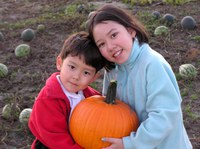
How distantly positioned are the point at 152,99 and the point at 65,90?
2.66 ft

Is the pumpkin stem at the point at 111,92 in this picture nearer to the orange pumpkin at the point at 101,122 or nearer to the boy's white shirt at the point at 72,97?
the orange pumpkin at the point at 101,122

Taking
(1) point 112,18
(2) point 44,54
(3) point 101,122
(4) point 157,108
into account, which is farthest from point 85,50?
(2) point 44,54

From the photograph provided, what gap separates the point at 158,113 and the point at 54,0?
10.3 m

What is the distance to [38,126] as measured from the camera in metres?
3.64

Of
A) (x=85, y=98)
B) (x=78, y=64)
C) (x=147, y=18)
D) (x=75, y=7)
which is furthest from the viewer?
(x=75, y=7)

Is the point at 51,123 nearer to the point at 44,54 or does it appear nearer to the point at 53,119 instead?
the point at 53,119

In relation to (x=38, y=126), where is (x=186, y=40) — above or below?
below

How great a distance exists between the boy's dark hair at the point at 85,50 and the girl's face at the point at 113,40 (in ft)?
0.38

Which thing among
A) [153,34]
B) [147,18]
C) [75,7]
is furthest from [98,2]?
[153,34]

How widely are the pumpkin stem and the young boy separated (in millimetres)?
207

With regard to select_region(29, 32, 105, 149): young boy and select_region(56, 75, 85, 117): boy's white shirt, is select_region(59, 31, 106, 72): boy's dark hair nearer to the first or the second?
select_region(29, 32, 105, 149): young boy

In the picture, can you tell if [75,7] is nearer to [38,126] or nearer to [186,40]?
[186,40]

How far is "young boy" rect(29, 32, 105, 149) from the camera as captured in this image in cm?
362

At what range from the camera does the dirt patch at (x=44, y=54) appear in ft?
19.1
